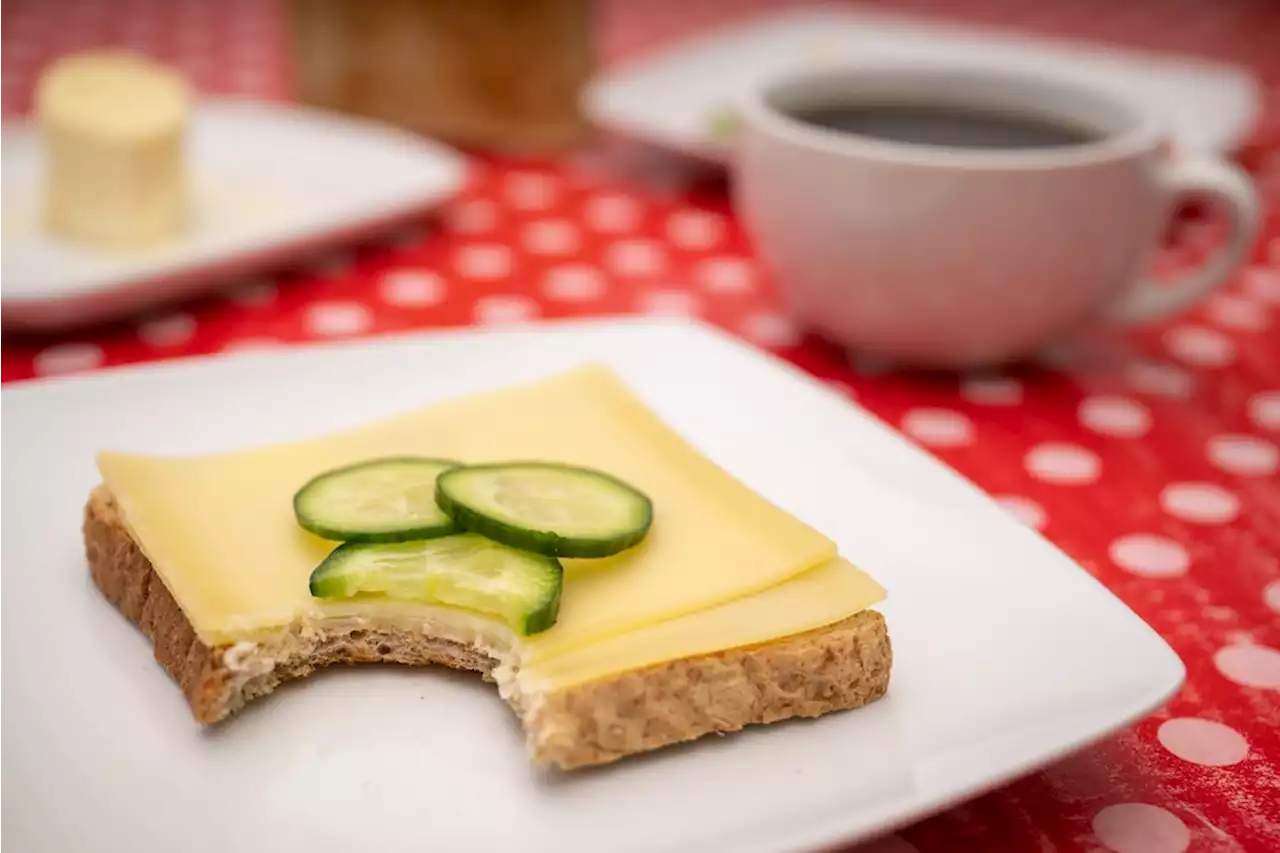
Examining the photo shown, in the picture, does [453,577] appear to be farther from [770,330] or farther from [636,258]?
[636,258]

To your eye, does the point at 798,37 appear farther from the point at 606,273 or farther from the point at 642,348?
the point at 642,348

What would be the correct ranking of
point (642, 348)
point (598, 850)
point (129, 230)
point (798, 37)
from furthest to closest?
point (798, 37), point (129, 230), point (642, 348), point (598, 850)

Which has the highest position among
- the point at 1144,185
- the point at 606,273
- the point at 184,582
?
Result: the point at 1144,185

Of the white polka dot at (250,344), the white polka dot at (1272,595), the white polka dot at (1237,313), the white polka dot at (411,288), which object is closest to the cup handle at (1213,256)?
the white polka dot at (1237,313)

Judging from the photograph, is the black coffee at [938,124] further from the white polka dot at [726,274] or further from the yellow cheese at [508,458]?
the yellow cheese at [508,458]

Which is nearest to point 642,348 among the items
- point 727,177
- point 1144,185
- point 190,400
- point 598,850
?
point 190,400
